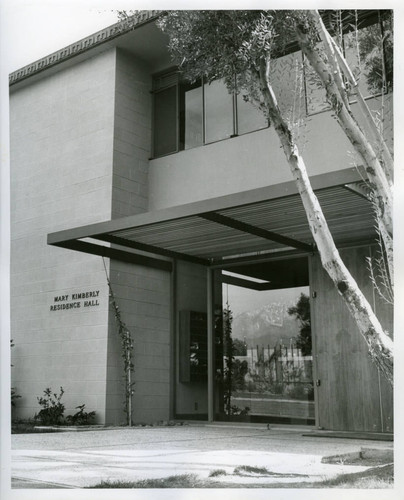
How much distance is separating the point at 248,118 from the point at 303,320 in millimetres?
3251

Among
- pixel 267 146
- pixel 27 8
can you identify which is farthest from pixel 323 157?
pixel 27 8

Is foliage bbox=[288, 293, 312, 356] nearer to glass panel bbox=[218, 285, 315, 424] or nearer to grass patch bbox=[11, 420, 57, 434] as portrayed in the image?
glass panel bbox=[218, 285, 315, 424]

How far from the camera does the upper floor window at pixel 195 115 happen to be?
10.1 metres

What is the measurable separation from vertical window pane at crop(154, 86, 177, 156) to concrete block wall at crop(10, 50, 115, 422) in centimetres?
94

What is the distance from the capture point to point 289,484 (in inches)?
178

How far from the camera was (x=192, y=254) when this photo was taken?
1036 cm

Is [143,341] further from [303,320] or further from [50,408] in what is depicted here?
[303,320]

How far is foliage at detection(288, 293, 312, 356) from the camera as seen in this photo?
927cm

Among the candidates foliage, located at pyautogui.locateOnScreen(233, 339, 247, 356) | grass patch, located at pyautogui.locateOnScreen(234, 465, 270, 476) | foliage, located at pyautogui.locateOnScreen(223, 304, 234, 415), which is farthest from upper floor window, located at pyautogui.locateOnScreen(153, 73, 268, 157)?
grass patch, located at pyautogui.locateOnScreen(234, 465, 270, 476)

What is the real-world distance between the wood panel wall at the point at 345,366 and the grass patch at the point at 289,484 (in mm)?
3861

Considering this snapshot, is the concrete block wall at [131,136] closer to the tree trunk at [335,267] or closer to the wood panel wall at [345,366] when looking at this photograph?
the wood panel wall at [345,366]

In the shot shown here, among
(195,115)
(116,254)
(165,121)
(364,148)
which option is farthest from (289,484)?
(165,121)
